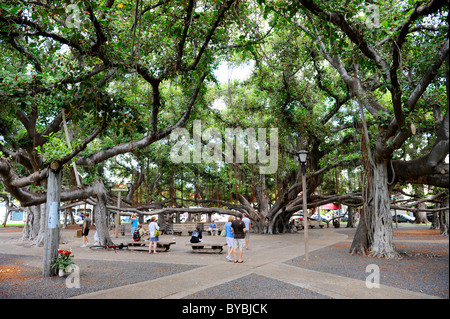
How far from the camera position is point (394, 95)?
22.9 ft

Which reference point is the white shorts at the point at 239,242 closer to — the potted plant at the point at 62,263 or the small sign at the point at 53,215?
the potted plant at the point at 62,263

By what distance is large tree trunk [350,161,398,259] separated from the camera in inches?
363

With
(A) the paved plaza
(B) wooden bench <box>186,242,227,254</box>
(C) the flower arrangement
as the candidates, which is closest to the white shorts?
(A) the paved plaza

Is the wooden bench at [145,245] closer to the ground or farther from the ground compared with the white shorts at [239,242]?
closer to the ground

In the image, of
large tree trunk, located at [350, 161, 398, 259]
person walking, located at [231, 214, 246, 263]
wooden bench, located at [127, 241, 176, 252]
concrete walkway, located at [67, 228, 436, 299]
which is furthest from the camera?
wooden bench, located at [127, 241, 176, 252]

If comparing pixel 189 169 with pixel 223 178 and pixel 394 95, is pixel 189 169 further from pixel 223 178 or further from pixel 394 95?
pixel 394 95

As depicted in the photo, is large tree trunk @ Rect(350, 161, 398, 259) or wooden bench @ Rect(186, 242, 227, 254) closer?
large tree trunk @ Rect(350, 161, 398, 259)

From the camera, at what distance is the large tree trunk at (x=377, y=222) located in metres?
9.23

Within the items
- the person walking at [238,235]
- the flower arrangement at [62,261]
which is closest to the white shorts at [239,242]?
the person walking at [238,235]

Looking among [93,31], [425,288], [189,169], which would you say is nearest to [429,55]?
[425,288]

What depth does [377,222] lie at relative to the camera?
372 inches

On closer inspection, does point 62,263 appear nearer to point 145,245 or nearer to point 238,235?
point 238,235

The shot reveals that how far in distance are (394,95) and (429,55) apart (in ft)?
6.29

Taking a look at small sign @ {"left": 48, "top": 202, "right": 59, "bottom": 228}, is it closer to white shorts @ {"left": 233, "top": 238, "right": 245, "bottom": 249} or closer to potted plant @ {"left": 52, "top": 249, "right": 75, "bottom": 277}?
potted plant @ {"left": 52, "top": 249, "right": 75, "bottom": 277}
